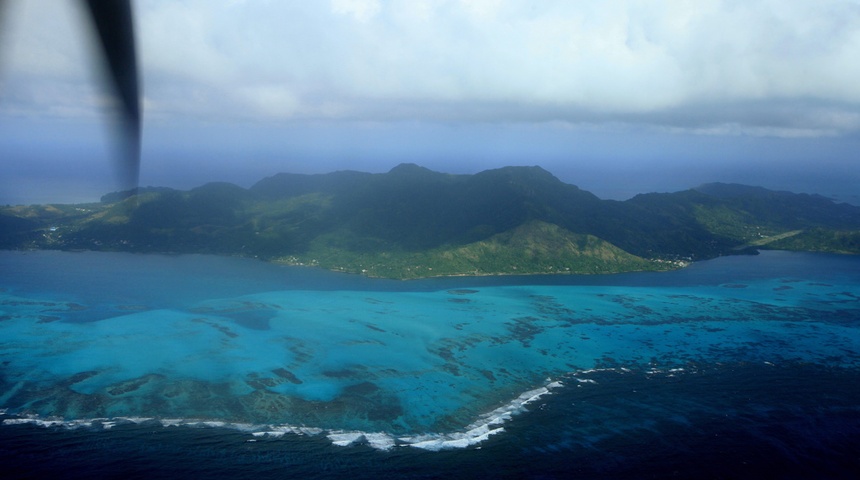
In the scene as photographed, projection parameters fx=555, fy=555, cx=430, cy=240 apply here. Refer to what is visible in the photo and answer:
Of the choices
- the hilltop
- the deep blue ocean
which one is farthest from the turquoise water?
the hilltop

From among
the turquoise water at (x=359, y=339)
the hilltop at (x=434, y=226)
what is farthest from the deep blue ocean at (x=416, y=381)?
the hilltop at (x=434, y=226)

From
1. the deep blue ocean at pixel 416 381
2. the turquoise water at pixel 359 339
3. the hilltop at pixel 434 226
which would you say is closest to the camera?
the deep blue ocean at pixel 416 381

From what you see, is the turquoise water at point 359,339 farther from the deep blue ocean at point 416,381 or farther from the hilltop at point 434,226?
the hilltop at point 434,226

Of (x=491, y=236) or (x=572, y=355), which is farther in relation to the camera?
(x=491, y=236)

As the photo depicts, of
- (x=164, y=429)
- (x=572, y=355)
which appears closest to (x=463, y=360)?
(x=572, y=355)

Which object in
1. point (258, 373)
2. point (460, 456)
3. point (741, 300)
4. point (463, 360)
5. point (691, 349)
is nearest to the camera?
point (460, 456)

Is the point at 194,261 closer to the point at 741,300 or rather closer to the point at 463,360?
the point at 463,360

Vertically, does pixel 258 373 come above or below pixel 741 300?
below

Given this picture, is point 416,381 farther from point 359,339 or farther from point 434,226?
point 434,226
